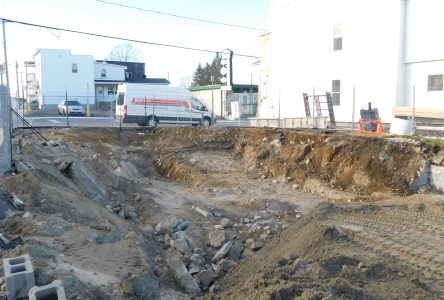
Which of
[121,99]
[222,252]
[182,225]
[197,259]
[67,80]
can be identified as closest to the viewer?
[197,259]

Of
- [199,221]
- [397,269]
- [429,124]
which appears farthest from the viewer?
[429,124]

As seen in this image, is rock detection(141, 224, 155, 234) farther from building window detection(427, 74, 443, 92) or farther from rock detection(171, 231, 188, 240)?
building window detection(427, 74, 443, 92)

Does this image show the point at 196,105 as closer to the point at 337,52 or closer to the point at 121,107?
the point at 121,107

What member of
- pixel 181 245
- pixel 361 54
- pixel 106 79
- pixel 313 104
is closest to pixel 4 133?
pixel 181 245

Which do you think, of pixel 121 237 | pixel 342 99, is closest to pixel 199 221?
pixel 121 237

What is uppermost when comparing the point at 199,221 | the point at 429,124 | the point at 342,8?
the point at 342,8

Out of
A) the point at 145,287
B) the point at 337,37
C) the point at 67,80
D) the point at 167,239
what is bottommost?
the point at 167,239

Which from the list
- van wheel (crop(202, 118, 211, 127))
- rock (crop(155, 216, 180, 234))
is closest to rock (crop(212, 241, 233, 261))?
rock (crop(155, 216, 180, 234))

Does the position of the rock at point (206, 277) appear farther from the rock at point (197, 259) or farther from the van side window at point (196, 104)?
the van side window at point (196, 104)

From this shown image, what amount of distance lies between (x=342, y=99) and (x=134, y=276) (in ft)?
62.7

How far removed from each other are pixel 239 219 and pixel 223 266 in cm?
290

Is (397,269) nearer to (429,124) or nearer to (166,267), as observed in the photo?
(166,267)

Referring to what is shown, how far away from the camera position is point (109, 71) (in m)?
55.5

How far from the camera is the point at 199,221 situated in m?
9.37
